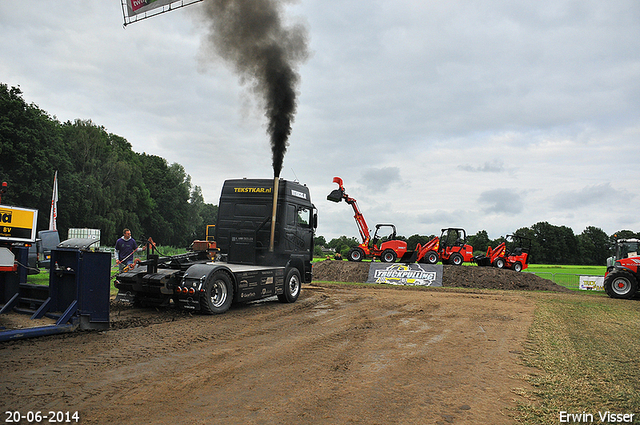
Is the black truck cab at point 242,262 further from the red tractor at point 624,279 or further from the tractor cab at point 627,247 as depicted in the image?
the tractor cab at point 627,247

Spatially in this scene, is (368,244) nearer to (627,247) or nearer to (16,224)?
(627,247)

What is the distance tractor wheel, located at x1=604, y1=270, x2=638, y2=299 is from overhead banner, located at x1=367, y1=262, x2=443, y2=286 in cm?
718

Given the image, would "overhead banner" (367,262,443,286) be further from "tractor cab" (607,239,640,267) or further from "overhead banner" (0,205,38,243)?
"overhead banner" (0,205,38,243)

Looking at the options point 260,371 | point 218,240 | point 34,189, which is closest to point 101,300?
point 260,371

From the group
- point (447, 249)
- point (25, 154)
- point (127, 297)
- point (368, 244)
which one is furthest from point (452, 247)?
point (25, 154)

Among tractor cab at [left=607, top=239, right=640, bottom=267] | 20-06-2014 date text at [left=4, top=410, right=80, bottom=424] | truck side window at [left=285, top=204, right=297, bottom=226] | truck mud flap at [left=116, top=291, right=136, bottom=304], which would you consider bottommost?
20-06-2014 date text at [left=4, top=410, right=80, bottom=424]

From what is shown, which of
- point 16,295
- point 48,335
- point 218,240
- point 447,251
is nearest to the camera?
point 48,335

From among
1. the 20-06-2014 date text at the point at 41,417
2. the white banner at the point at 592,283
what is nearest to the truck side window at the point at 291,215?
the 20-06-2014 date text at the point at 41,417

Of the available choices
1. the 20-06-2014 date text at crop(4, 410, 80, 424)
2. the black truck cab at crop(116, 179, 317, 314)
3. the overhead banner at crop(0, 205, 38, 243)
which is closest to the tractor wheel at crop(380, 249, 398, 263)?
the black truck cab at crop(116, 179, 317, 314)

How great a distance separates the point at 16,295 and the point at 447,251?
20.8 m

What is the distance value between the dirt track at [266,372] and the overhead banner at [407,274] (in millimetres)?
13139

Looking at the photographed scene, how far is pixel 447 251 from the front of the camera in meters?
24.2

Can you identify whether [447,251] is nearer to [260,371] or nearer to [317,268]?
[317,268]

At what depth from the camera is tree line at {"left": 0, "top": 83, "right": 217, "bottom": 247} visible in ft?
119
